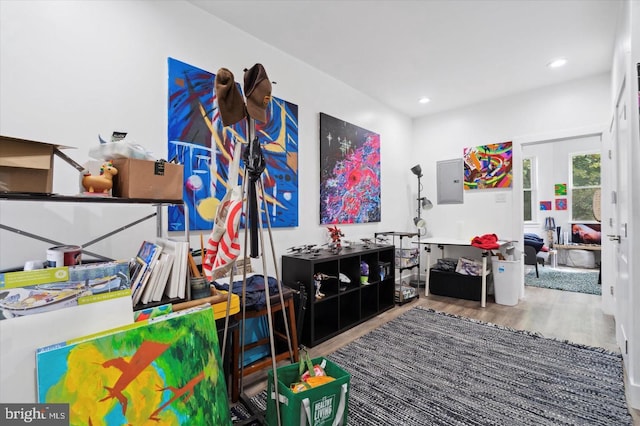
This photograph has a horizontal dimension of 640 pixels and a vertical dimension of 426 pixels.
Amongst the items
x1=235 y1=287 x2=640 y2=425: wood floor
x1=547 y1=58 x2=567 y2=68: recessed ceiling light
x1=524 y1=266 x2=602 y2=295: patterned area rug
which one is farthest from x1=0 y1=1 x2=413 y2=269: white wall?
x1=524 y1=266 x2=602 y2=295: patterned area rug

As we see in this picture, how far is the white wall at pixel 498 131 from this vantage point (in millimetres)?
3512

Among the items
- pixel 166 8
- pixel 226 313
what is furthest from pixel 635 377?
pixel 166 8

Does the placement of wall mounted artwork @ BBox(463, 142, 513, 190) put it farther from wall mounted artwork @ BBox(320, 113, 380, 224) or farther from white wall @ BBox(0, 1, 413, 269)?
white wall @ BBox(0, 1, 413, 269)

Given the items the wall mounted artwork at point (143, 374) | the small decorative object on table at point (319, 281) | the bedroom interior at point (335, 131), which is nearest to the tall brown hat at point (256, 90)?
the bedroom interior at point (335, 131)

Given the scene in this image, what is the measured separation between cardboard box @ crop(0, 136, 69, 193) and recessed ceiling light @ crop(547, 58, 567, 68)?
13.6 feet

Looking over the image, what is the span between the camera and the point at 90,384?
103 cm

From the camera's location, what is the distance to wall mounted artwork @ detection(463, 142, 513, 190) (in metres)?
3.98

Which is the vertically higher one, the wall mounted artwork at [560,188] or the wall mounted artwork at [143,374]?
the wall mounted artwork at [560,188]

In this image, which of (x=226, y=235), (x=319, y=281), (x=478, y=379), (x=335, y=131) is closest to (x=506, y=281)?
(x=478, y=379)

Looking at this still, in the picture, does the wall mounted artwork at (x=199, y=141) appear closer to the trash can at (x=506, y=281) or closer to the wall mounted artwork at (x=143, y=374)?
the wall mounted artwork at (x=143, y=374)

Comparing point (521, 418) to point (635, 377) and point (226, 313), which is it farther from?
point (226, 313)

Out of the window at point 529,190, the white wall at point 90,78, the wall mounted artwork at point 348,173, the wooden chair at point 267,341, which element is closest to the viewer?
the white wall at point 90,78

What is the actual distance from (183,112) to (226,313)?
1438 mm

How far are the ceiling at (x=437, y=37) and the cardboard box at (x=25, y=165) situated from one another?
5.44 ft
